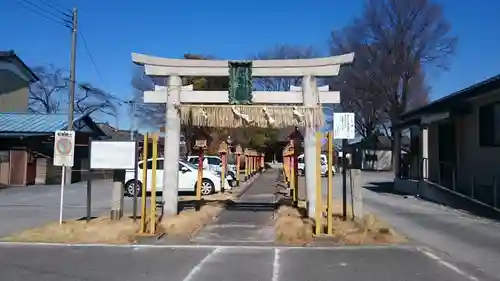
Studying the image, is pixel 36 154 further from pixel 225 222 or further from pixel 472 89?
pixel 472 89

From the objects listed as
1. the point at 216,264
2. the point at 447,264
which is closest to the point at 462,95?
the point at 447,264

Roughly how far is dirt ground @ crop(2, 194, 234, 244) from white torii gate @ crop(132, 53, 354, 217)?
1113 millimetres

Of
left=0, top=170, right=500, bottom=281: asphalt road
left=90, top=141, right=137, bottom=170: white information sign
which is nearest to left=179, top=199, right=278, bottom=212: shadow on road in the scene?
left=90, top=141, right=137, bottom=170: white information sign

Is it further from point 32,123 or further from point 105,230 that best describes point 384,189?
point 32,123

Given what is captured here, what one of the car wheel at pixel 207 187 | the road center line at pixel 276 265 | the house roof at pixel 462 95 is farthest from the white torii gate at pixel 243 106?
the car wheel at pixel 207 187

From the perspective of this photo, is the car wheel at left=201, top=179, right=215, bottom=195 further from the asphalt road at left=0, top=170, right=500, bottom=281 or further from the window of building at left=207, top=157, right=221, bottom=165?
the asphalt road at left=0, top=170, right=500, bottom=281

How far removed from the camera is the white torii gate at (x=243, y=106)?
14539 mm

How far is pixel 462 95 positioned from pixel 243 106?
32.0 ft

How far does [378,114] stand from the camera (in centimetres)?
5578

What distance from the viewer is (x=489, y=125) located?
2009 cm

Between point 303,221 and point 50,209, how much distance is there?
901 centimetres

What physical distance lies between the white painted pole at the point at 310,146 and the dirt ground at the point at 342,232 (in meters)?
0.54

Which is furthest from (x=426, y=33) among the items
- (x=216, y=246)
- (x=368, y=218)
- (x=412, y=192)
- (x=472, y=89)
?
(x=216, y=246)

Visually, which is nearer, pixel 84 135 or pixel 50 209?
pixel 50 209
